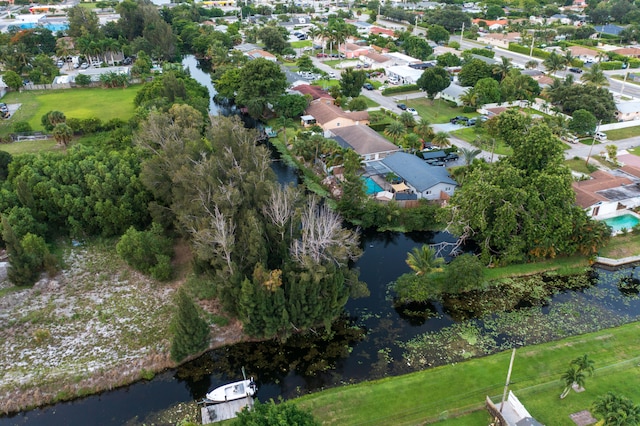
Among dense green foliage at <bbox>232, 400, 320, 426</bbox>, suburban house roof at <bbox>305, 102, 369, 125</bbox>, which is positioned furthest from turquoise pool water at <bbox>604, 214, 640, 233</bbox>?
dense green foliage at <bbox>232, 400, 320, 426</bbox>

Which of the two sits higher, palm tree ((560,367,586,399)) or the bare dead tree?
the bare dead tree

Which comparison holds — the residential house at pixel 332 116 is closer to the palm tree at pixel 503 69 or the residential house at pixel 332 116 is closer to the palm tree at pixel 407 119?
the palm tree at pixel 407 119

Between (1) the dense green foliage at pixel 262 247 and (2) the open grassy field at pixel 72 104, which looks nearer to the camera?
(1) the dense green foliage at pixel 262 247

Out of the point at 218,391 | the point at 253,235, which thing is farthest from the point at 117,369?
the point at 253,235

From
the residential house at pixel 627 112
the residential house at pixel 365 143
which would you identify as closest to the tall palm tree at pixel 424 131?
the residential house at pixel 365 143

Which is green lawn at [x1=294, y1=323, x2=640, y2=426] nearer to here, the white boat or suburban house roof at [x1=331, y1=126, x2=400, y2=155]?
the white boat

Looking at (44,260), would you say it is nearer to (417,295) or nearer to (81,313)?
(81,313)

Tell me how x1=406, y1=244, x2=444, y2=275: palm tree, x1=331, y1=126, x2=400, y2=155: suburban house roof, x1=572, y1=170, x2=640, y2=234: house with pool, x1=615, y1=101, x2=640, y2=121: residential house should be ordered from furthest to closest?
x1=615, y1=101, x2=640, y2=121: residential house, x1=331, y1=126, x2=400, y2=155: suburban house roof, x1=572, y1=170, x2=640, y2=234: house with pool, x1=406, y1=244, x2=444, y2=275: palm tree
